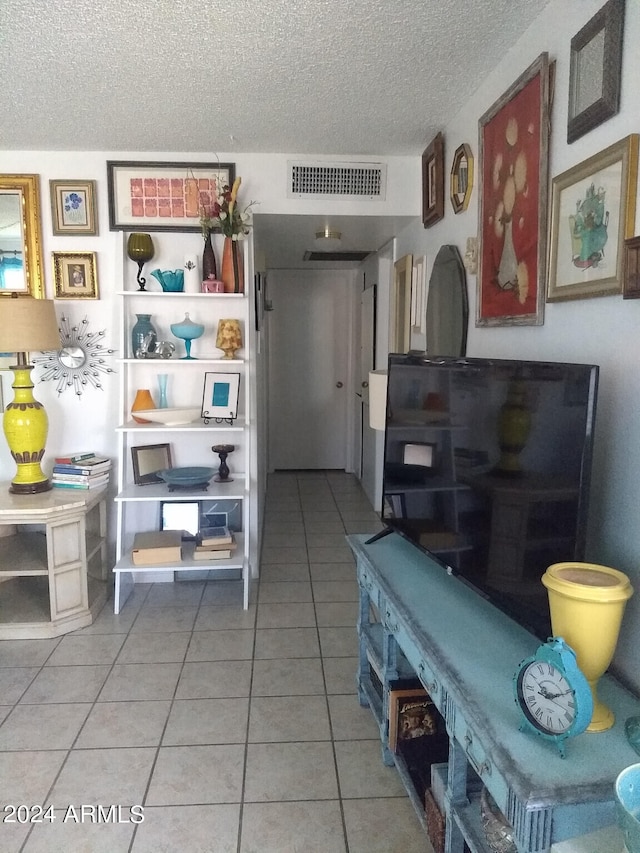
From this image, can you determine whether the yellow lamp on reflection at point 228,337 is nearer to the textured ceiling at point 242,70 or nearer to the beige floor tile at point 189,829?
the textured ceiling at point 242,70

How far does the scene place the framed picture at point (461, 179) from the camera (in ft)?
7.80

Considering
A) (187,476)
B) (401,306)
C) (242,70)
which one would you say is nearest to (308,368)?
(401,306)

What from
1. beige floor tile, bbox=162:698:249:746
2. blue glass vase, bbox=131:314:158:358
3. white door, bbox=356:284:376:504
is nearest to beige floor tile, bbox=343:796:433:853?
beige floor tile, bbox=162:698:249:746

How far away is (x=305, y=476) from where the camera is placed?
19.2ft

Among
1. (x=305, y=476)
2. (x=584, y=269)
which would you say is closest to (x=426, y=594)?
(x=584, y=269)

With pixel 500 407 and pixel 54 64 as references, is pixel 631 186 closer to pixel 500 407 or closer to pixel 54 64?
pixel 500 407

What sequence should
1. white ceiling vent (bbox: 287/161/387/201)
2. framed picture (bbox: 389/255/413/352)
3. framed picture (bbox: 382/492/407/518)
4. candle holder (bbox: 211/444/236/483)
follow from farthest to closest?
framed picture (bbox: 389/255/413/352), candle holder (bbox: 211/444/236/483), white ceiling vent (bbox: 287/161/387/201), framed picture (bbox: 382/492/407/518)

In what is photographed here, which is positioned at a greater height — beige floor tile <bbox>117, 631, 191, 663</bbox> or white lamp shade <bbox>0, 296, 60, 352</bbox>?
white lamp shade <bbox>0, 296, 60, 352</bbox>

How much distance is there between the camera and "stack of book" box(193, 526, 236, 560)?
9.92 ft

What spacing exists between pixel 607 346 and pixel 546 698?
0.85m

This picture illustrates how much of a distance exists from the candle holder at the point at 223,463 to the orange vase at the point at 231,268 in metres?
0.83

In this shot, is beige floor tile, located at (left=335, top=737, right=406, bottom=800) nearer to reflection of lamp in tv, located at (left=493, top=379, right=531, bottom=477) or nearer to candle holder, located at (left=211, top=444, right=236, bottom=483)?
reflection of lamp in tv, located at (left=493, top=379, right=531, bottom=477)

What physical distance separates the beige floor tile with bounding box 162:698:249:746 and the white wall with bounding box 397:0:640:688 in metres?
1.32

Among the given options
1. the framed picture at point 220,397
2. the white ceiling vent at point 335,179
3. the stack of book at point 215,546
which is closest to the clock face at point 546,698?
the stack of book at point 215,546
